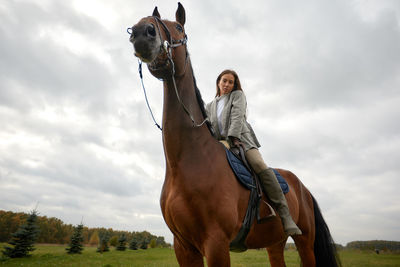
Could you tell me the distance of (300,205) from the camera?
4555mm

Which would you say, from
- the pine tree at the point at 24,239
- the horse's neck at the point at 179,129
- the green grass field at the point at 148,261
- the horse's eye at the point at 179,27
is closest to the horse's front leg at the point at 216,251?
the horse's neck at the point at 179,129

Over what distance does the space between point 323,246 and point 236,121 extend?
11.6ft

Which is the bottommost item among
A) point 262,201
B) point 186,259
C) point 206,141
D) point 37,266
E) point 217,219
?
point 37,266

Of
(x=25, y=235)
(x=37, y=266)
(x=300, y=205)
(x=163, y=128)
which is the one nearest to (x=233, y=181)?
(x=163, y=128)

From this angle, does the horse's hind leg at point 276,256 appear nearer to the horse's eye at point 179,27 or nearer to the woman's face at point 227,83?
the woman's face at point 227,83

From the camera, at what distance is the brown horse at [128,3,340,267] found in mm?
2402

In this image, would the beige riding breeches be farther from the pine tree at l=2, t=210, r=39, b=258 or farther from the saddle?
the pine tree at l=2, t=210, r=39, b=258

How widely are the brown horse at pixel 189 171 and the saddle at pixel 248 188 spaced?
0.25 feet

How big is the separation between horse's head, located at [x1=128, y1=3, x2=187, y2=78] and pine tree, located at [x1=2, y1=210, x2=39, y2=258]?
76.3 feet

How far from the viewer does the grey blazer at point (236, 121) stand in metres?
3.29

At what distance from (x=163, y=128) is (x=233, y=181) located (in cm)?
108

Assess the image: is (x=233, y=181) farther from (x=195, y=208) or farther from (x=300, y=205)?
(x=300, y=205)

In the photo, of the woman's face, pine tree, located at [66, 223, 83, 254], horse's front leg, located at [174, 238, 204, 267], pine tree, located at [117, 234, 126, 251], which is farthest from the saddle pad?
pine tree, located at [117, 234, 126, 251]

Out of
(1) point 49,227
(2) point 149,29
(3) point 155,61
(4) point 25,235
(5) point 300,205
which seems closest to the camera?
(2) point 149,29
